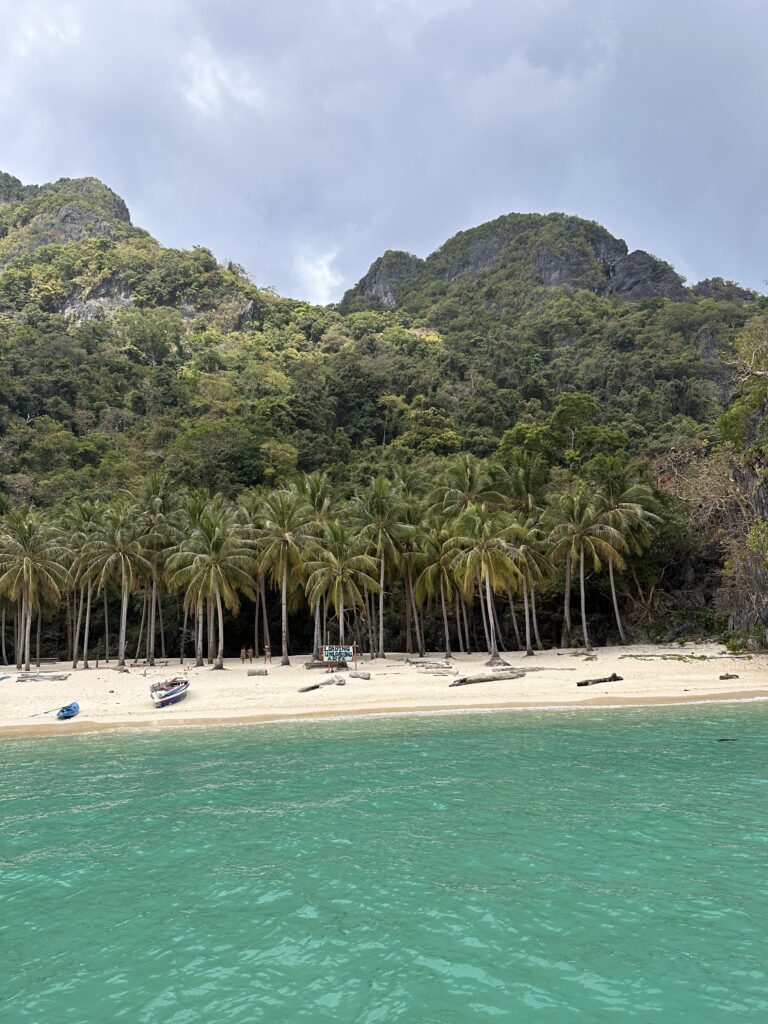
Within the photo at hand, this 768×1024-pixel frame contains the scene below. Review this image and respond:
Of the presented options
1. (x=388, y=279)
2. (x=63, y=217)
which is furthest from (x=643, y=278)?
(x=63, y=217)

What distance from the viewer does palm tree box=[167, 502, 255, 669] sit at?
39.1 m

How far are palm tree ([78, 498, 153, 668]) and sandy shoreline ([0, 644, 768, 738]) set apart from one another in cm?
717

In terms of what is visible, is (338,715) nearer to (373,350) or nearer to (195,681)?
(195,681)

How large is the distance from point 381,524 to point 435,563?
474 centimetres

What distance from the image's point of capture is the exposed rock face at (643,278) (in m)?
137

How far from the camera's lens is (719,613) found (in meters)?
43.2

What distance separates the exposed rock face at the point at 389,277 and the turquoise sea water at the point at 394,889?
17270cm

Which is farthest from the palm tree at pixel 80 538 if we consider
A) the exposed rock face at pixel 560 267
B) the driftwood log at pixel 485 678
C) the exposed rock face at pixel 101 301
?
the exposed rock face at pixel 560 267

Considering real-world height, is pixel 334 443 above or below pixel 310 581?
above

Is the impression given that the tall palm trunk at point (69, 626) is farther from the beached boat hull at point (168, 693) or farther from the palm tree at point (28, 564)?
the beached boat hull at point (168, 693)

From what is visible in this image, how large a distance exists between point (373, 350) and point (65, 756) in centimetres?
9063

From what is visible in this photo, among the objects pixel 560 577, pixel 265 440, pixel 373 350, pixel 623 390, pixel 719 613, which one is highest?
pixel 373 350

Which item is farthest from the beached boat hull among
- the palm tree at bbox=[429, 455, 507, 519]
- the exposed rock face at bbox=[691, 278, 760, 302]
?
the exposed rock face at bbox=[691, 278, 760, 302]

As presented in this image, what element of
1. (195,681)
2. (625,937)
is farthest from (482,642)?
(625,937)
